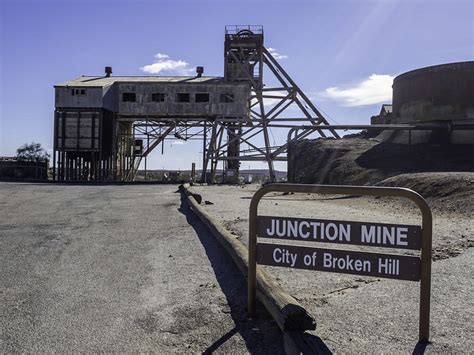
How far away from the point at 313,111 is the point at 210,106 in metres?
9.43

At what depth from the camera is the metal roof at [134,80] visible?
43.7 m

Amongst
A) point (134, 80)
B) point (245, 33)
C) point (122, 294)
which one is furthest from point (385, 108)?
point (122, 294)

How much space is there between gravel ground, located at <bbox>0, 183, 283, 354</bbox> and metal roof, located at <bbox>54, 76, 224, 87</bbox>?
3506cm

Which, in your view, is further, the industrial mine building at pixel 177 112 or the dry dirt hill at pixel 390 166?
the industrial mine building at pixel 177 112

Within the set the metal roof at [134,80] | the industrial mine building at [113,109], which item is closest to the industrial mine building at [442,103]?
the industrial mine building at [113,109]

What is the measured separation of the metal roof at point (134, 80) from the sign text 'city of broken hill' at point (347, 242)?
4043cm

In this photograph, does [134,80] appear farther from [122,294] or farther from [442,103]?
[122,294]

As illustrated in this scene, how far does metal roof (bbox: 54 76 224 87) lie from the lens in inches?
1720

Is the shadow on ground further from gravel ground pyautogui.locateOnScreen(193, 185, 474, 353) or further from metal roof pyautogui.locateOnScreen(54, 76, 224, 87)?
metal roof pyautogui.locateOnScreen(54, 76, 224, 87)

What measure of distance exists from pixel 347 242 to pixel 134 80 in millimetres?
44543

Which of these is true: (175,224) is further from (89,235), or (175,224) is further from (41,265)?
(41,265)

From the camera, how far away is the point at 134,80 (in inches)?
1826

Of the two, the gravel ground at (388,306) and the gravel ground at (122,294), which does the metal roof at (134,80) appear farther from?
the gravel ground at (388,306)

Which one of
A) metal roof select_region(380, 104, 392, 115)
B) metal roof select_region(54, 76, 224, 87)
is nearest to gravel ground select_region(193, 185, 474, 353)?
metal roof select_region(54, 76, 224, 87)
